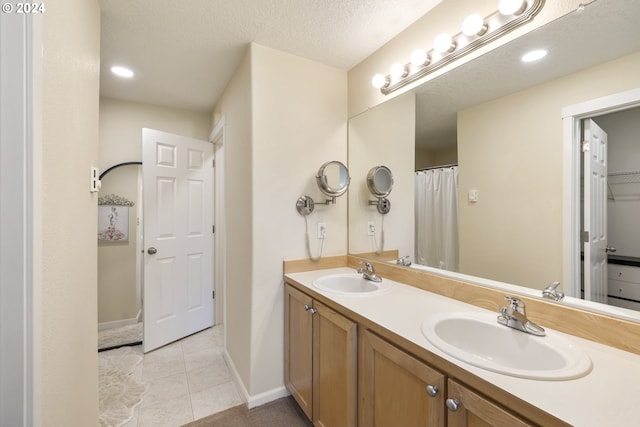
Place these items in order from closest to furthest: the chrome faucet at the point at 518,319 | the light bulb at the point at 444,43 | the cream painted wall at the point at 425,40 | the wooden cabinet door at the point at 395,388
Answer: the wooden cabinet door at the point at 395,388 < the chrome faucet at the point at 518,319 < the cream painted wall at the point at 425,40 < the light bulb at the point at 444,43

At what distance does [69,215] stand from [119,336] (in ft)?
7.48

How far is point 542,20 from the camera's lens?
1067 millimetres

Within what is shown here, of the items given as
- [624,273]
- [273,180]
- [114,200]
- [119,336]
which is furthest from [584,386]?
[114,200]

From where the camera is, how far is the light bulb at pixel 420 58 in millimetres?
1475

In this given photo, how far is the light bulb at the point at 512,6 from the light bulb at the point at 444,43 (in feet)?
0.81

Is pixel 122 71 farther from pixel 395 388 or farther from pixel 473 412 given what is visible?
pixel 473 412

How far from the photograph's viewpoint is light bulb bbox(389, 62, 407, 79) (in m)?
1.60

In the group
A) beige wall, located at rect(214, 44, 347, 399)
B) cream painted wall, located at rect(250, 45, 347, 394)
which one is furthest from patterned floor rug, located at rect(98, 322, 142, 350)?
cream painted wall, located at rect(250, 45, 347, 394)

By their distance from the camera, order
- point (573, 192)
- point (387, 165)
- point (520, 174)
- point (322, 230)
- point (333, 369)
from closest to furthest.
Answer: point (573, 192), point (520, 174), point (333, 369), point (387, 165), point (322, 230)

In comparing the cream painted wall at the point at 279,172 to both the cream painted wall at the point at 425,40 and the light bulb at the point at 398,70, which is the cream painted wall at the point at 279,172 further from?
the light bulb at the point at 398,70

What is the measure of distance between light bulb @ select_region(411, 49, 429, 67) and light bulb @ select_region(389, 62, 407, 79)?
0.10 m

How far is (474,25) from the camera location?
1.21 m

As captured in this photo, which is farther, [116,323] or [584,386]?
[116,323]

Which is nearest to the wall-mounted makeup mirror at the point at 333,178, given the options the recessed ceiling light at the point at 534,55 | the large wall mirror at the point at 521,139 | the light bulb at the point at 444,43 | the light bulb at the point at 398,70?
the large wall mirror at the point at 521,139
